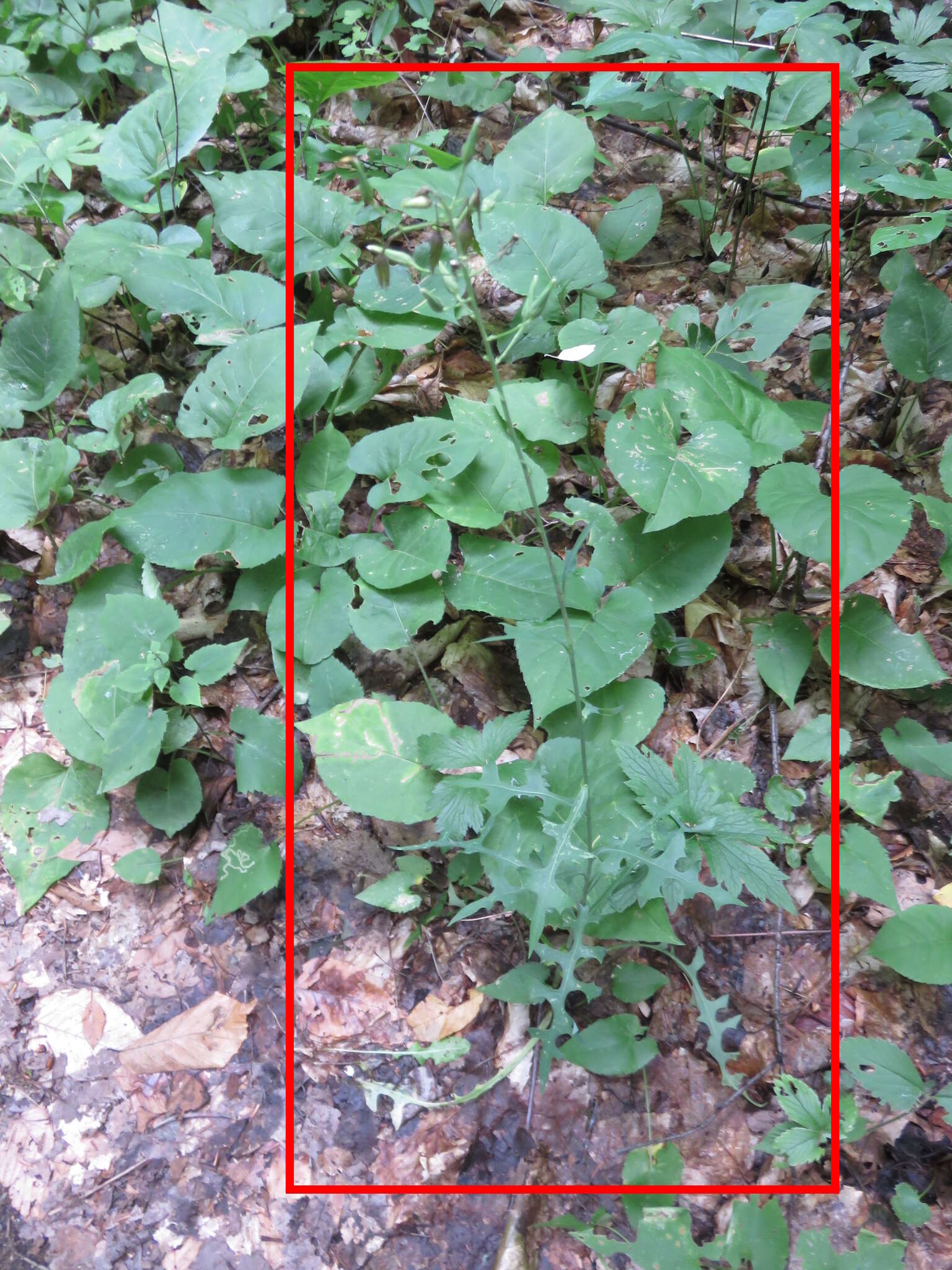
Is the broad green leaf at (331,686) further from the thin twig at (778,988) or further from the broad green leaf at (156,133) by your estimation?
the broad green leaf at (156,133)

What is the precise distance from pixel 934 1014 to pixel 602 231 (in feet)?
6.90

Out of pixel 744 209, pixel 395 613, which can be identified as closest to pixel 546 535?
pixel 395 613

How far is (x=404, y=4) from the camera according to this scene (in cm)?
282

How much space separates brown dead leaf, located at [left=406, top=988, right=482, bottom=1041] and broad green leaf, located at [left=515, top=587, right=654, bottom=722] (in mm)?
620

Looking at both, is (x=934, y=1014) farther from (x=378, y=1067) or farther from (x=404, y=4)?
(x=404, y=4)

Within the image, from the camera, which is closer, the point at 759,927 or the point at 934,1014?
the point at 934,1014

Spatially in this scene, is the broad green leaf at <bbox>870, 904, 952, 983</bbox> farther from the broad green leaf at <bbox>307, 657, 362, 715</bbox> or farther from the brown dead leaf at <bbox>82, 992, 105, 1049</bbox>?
the brown dead leaf at <bbox>82, 992, 105, 1049</bbox>

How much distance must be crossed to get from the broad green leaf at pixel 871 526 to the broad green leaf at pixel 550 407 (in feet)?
2.26

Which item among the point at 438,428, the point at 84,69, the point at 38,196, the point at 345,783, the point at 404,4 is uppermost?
the point at 404,4

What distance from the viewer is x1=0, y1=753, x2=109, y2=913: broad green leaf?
1.84 m

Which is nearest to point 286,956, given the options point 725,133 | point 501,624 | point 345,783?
point 345,783

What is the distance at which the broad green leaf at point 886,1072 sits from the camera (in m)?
1.44

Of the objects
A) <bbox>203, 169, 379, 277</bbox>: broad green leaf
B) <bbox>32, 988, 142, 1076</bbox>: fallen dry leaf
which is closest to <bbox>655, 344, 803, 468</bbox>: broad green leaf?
<bbox>203, 169, 379, 277</bbox>: broad green leaf

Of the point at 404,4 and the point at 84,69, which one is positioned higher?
the point at 404,4
